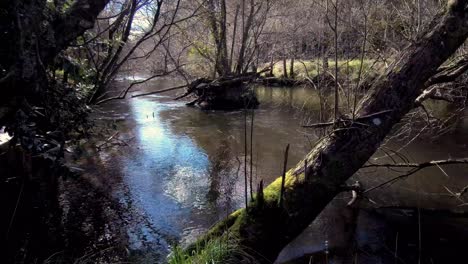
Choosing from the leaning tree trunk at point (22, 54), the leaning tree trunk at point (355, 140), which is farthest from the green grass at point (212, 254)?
the leaning tree trunk at point (22, 54)

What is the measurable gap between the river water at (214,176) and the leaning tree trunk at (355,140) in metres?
0.93

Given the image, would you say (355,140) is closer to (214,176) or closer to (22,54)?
(22,54)

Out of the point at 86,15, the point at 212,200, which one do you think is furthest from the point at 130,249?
the point at 86,15

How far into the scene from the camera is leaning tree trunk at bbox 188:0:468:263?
4297 mm

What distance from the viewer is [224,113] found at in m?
16.5

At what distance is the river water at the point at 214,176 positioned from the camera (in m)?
5.73

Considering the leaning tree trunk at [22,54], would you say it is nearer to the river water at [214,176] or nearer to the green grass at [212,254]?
the green grass at [212,254]

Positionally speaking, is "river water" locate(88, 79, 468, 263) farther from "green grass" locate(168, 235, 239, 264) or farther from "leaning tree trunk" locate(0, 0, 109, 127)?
"leaning tree trunk" locate(0, 0, 109, 127)

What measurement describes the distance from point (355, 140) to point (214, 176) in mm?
4429

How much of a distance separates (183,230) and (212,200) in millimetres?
1240

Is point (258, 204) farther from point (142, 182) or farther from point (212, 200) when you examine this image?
point (142, 182)

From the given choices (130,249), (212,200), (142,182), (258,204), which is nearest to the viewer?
(258,204)

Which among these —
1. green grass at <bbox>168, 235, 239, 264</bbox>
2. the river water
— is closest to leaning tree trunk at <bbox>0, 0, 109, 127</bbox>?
green grass at <bbox>168, 235, 239, 264</bbox>

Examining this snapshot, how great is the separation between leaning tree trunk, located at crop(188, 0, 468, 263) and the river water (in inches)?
36.5
